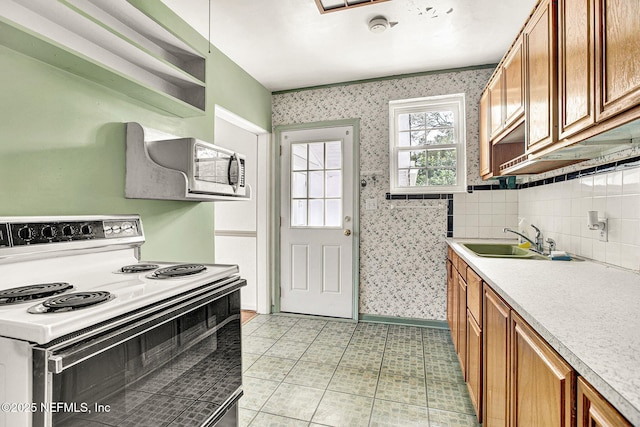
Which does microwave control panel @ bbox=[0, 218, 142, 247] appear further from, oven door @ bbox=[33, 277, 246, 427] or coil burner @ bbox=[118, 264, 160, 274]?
oven door @ bbox=[33, 277, 246, 427]

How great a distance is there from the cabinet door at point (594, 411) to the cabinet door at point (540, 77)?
1082 millimetres

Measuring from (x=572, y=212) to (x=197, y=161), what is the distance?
216 cm

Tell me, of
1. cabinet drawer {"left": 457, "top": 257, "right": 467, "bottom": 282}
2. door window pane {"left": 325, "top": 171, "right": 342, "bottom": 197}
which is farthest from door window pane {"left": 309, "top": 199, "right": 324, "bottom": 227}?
cabinet drawer {"left": 457, "top": 257, "right": 467, "bottom": 282}

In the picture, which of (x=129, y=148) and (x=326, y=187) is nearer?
(x=129, y=148)

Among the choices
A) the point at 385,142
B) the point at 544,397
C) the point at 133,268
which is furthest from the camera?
the point at 385,142

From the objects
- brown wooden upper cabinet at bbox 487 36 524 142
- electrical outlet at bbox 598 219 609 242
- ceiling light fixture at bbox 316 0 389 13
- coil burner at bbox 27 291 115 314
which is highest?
ceiling light fixture at bbox 316 0 389 13

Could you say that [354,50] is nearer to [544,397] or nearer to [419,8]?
[419,8]

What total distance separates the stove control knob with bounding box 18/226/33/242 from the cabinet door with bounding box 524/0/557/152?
2.12 meters

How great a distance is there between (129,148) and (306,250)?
1992mm

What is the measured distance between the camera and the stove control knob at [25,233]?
1224mm

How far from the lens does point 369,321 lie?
10.6 ft

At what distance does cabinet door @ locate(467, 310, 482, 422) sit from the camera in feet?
5.28

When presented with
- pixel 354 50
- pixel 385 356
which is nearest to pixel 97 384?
pixel 385 356

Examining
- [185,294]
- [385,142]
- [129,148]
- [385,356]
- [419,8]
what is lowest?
[385,356]
